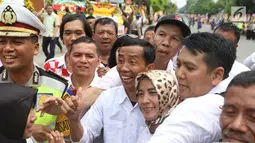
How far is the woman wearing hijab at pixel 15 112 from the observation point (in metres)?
1.65

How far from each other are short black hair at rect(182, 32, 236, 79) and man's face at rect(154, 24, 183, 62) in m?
1.24

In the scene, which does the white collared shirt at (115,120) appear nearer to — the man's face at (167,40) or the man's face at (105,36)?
the man's face at (167,40)

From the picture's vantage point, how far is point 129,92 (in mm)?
2549

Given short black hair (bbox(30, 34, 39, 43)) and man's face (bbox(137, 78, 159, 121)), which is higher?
short black hair (bbox(30, 34, 39, 43))

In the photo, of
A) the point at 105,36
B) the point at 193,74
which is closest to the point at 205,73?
the point at 193,74

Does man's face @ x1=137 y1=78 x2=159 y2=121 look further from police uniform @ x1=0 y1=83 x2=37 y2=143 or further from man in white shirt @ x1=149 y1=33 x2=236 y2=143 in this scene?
police uniform @ x1=0 y1=83 x2=37 y2=143

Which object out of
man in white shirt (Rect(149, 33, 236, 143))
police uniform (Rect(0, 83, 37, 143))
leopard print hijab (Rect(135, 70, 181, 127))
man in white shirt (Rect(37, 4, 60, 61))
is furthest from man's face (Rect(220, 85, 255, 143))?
man in white shirt (Rect(37, 4, 60, 61))

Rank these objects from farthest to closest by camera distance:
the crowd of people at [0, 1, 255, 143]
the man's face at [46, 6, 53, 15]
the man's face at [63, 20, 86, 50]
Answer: the man's face at [46, 6, 53, 15] → the man's face at [63, 20, 86, 50] → the crowd of people at [0, 1, 255, 143]

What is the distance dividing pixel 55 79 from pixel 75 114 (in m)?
0.50

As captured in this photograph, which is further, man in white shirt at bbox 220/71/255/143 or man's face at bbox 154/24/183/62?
man's face at bbox 154/24/183/62

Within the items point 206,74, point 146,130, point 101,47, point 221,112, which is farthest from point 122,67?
point 101,47

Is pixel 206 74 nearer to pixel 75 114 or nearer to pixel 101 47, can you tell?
pixel 75 114

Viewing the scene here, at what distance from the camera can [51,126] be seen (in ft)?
7.89

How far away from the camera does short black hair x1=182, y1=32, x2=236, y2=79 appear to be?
179 centimetres
